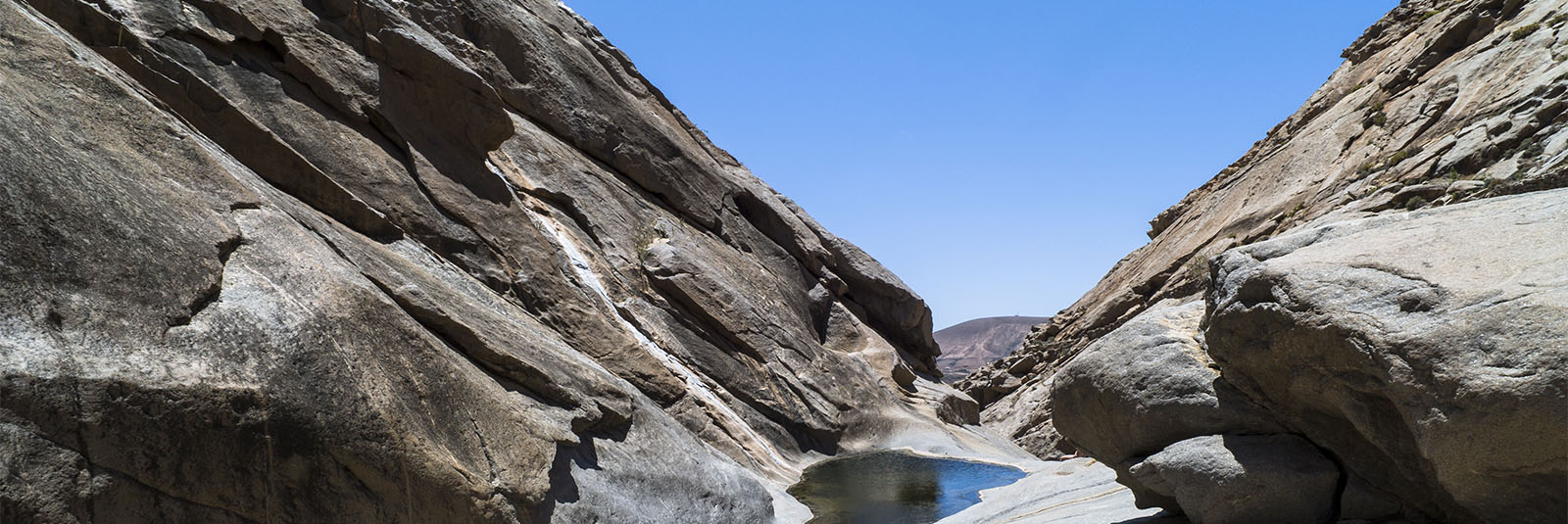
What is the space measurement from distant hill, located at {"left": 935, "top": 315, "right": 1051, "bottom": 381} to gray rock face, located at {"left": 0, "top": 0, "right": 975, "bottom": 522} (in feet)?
455

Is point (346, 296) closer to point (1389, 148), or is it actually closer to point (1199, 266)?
point (1389, 148)

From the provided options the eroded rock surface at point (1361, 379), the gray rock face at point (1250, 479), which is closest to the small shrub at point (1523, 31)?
the eroded rock surface at point (1361, 379)

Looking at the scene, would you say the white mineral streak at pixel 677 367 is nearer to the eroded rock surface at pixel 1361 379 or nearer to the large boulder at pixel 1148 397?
the large boulder at pixel 1148 397

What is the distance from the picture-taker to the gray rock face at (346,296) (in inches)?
291

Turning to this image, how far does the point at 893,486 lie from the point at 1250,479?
50.9 ft

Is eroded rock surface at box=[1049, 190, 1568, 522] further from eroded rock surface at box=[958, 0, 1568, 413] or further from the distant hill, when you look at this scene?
the distant hill

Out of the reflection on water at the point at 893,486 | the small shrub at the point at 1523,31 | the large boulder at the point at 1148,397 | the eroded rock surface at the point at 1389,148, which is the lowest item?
the reflection on water at the point at 893,486

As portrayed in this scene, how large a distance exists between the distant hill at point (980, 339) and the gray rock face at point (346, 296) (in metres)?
139

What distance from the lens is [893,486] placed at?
24.4 m

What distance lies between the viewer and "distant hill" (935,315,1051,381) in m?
171

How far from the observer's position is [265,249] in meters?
9.78

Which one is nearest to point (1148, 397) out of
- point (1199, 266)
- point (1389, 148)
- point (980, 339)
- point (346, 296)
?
point (346, 296)

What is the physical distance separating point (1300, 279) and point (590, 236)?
72.6 ft

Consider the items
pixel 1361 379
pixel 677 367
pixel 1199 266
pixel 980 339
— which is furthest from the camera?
pixel 980 339
